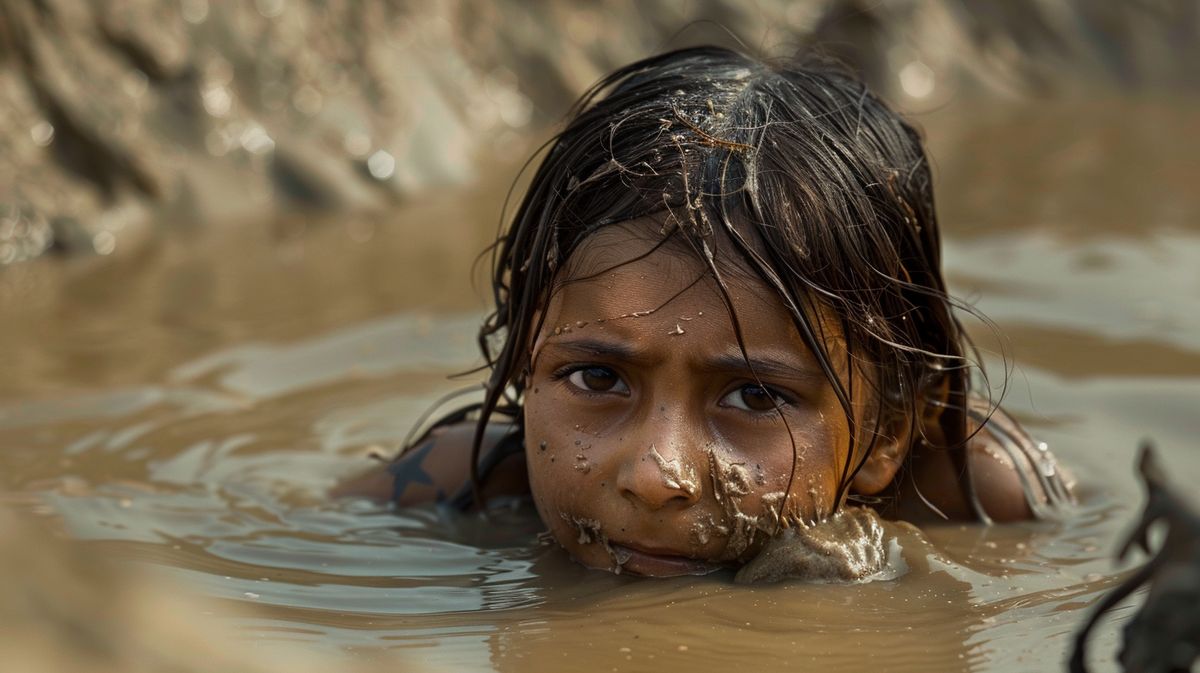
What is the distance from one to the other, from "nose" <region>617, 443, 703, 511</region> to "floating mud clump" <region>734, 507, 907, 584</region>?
18 centimetres

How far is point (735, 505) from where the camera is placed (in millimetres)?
2521

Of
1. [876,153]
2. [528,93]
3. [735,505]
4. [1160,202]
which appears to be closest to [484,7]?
[528,93]

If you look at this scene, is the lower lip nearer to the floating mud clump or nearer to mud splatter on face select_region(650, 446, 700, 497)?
the floating mud clump

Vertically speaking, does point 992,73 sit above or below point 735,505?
above

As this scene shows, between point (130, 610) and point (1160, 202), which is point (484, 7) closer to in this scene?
point (1160, 202)

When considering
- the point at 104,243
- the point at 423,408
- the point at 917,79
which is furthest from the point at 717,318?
the point at 917,79

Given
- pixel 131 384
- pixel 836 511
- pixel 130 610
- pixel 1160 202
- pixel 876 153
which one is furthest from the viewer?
pixel 1160 202

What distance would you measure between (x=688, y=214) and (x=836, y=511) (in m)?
0.60

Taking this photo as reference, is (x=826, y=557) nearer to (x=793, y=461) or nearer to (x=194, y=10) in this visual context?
(x=793, y=461)

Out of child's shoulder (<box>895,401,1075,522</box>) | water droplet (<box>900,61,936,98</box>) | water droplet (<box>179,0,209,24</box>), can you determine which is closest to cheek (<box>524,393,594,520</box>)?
child's shoulder (<box>895,401,1075,522</box>)

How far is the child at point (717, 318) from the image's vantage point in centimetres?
251

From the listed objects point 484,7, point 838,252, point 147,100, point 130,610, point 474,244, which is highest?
point 484,7

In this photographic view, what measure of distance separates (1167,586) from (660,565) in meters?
1.08

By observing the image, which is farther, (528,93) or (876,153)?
(528,93)
